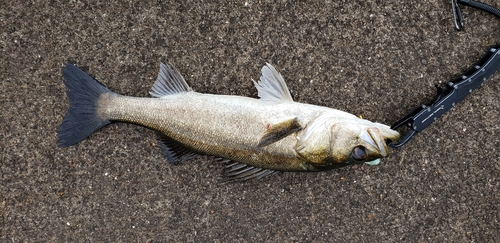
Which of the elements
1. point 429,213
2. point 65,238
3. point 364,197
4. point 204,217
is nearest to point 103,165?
point 65,238

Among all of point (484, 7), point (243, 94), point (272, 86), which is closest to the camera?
point (272, 86)

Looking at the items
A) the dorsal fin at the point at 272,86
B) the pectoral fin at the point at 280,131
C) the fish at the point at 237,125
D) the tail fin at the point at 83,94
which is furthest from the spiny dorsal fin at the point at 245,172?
the tail fin at the point at 83,94

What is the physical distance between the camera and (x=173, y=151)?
2.71 meters

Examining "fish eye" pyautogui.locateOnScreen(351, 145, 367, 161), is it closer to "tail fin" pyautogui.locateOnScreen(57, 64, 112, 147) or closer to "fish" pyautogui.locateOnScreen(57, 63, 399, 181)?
"fish" pyautogui.locateOnScreen(57, 63, 399, 181)

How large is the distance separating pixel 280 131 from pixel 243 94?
23.3 inches

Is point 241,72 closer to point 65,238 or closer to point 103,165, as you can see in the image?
point 103,165

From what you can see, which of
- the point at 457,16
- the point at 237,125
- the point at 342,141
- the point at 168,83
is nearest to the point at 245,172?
the point at 237,125

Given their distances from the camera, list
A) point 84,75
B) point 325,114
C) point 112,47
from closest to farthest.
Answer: point 325,114 < point 84,75 < point 112,47

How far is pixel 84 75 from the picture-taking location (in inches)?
106

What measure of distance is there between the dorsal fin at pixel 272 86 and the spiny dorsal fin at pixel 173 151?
2.07 ft

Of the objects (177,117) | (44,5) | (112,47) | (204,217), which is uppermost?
(44,5)

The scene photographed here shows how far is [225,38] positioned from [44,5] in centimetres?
132

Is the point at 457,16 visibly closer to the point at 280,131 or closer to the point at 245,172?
the point at 280,131

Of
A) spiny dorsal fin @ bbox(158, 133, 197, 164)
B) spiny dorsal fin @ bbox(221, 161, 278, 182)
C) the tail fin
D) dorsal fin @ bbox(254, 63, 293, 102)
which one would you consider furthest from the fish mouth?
the tail fin
